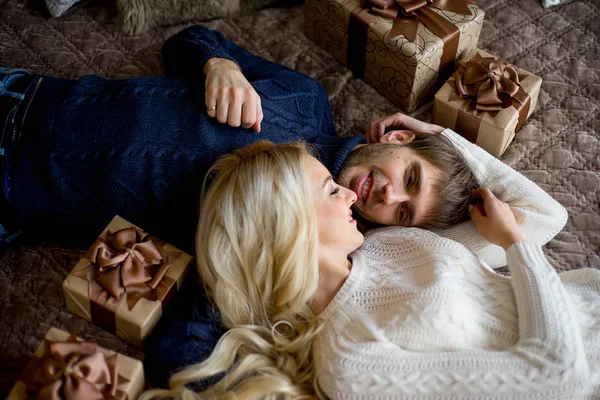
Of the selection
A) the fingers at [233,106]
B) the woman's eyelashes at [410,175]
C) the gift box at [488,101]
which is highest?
the fingers at [233,106]

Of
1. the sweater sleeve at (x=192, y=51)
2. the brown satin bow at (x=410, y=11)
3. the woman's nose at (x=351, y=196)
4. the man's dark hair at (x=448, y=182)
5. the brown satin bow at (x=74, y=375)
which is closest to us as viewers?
the brown satin bow at (x=74, y=375)

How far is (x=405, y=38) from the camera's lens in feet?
5.16

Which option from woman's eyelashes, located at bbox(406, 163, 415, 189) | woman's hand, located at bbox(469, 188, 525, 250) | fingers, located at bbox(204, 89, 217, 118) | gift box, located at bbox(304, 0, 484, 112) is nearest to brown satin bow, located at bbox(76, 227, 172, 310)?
fingers, located at bbox(204, 89, 217, 118)

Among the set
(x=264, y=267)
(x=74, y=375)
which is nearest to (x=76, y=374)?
(x=74, y=375)

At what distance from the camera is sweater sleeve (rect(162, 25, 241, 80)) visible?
1490mm

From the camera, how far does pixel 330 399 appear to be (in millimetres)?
1139

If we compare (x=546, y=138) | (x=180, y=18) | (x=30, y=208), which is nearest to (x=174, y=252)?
(x=30, y=208)

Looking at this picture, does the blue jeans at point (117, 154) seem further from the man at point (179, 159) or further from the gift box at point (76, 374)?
the gift box at point (76, 374)

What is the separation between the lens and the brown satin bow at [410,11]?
1.59 meters

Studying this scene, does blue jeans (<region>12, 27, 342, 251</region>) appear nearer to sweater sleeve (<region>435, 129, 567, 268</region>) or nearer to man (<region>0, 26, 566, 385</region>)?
man (<region>0, 26, 566, 385</region>)

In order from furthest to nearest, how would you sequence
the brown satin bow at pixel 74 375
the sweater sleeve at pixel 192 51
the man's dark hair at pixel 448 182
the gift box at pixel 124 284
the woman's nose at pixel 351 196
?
the sweater sleeve at pixel 192 51 → the man's dark hair at pixel 448 182 → the woman's nose at pixel 351 196 → the gift box at pixel 124 284 → the brown satin bow at pixel 74 375

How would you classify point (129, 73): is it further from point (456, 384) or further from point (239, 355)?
point (456, 384)

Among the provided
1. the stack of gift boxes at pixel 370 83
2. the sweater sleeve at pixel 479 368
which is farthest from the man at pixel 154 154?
the sweater sleeve at pixel 479 368

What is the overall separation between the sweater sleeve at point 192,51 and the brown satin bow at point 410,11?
0.41 m
